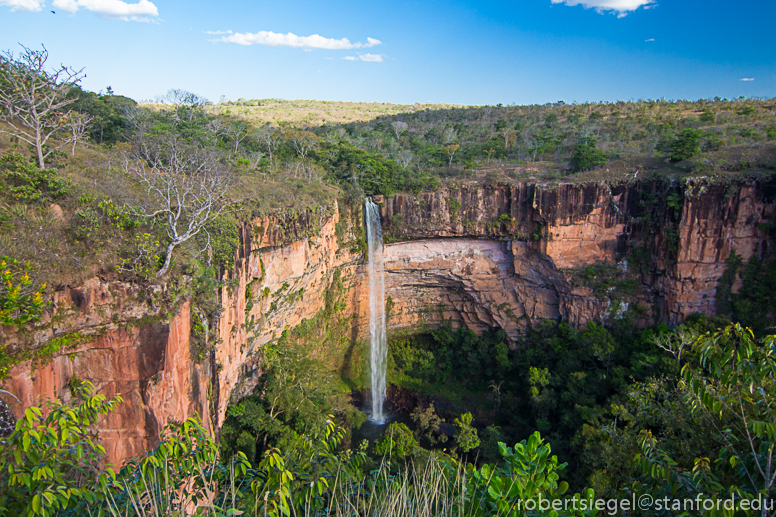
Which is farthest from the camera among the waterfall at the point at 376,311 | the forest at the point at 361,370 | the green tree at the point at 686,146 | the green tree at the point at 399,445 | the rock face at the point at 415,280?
the waterfall at the point at 376,311

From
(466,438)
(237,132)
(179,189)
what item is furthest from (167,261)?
(237,132)

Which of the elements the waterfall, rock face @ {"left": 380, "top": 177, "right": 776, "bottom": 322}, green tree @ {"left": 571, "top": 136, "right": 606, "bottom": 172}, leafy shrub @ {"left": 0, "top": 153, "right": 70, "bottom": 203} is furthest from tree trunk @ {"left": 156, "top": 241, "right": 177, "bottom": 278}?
green tree @ {"left": 571, "top": 136, "right": 606, "bottom": 172}

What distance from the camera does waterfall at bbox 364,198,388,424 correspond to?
23.7 meters

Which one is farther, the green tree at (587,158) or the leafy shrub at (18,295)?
the green tree at (587,158)

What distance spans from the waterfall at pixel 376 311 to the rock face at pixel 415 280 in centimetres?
70

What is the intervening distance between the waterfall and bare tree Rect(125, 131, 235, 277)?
9.32 m

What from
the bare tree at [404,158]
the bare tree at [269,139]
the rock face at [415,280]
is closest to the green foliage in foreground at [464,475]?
the rock face at [415,280]

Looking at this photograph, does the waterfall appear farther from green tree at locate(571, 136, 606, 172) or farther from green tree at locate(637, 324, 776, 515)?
green tree at locate(637, 324, 776, 515)

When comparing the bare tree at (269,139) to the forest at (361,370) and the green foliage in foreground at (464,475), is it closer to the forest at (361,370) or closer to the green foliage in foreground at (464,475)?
the forest at (361,370)

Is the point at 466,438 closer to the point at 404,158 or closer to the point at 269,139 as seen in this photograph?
the point at 404,158

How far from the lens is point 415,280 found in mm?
26578

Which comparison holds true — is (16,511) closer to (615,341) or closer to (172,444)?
(172,444)

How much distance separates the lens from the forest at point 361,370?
3.95 meters

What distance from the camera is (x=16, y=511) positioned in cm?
338
